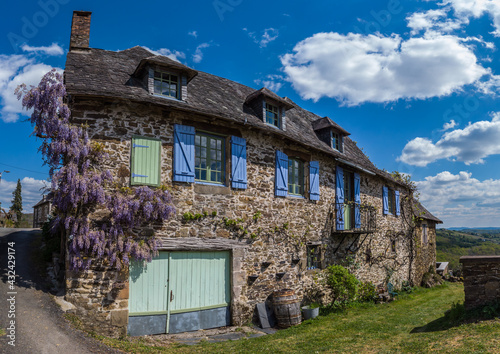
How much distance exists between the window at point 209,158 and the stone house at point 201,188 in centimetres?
3

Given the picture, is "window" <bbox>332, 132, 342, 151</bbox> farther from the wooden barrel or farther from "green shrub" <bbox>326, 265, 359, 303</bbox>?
the wooden barrel

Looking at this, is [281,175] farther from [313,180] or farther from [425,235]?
[425,235]

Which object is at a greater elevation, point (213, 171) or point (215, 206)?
point (213, 171)

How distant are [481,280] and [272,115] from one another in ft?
23.7

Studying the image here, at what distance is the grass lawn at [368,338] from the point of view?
6534mm

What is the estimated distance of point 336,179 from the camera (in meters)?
13.5

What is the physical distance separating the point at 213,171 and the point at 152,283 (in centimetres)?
315

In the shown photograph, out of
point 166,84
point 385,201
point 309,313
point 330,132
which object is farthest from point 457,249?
point 166,84

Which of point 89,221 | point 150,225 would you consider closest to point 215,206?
point 150,225

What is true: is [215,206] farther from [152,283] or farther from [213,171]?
[152,283]

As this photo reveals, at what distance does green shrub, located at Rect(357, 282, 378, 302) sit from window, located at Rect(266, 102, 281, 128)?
6936 millimetres

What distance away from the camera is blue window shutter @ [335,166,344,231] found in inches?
525

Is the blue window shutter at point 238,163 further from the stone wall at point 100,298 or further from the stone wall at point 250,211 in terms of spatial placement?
the stone wall at point 100,298

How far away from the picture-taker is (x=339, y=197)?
13500mm
